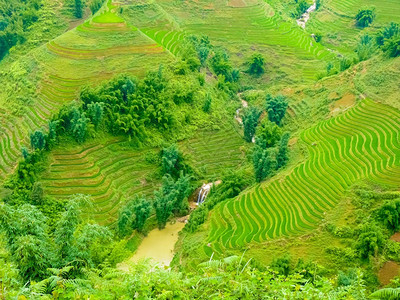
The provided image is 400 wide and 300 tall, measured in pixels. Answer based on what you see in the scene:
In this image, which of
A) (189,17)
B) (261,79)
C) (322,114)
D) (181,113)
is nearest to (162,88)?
(181,113)

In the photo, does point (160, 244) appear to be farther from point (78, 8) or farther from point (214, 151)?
point (78, 8)

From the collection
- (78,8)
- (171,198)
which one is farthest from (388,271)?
(78,8)

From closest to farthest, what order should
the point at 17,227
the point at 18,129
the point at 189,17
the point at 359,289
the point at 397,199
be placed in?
the point at 359,289 < the point at 17,227 < the point at 397,199 < the point at 18,129 < the point at 189,17

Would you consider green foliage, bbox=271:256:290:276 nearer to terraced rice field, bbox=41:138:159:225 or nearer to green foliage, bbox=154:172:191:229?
green foliage, bbox=154:172:191:229

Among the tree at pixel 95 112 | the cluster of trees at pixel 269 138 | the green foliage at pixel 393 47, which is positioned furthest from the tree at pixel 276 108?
the tree at pixel 95 112

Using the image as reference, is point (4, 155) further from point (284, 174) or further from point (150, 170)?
point (284, 174)

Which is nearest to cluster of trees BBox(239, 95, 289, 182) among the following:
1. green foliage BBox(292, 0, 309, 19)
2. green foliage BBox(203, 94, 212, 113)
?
green foliage BBox(203, 94, 212, 113)
